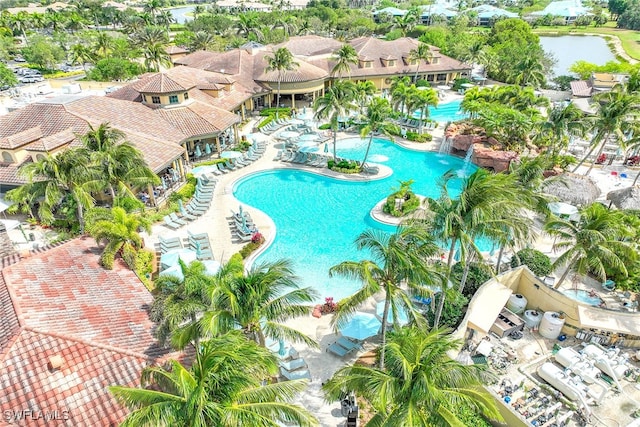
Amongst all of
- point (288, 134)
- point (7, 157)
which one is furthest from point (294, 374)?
point (288, 134)

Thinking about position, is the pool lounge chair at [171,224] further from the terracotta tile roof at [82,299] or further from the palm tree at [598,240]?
the palm tree at [598,240]

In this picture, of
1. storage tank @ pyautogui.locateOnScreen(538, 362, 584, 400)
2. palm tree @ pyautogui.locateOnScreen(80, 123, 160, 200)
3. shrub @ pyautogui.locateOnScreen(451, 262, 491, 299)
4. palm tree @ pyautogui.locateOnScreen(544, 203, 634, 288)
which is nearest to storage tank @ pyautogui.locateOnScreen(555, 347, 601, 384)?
storage tank @ pyautogui.locateOnScreen(538, 362, 584, 400)

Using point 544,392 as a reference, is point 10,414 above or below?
above

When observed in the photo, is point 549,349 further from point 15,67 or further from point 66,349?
point 15,67

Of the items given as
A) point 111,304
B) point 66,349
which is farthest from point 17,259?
point 66,349

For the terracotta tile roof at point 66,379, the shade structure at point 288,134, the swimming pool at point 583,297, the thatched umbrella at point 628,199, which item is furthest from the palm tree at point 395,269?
the shade structure at point 288,134

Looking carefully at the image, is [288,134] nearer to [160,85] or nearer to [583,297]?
[160,85]
